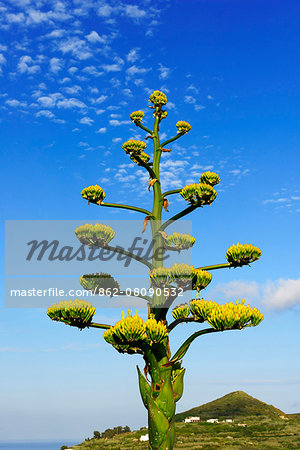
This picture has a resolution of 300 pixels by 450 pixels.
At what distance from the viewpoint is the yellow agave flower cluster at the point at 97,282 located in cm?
1371

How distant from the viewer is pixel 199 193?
13141 millimetres

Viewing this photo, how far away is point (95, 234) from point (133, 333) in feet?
12.9

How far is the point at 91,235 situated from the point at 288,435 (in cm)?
2278

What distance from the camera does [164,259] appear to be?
525 inches

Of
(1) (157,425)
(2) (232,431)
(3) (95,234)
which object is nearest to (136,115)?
(3) (95,234)

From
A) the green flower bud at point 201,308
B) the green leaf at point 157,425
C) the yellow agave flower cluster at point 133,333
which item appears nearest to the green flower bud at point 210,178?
the green flower bud at point 201,308

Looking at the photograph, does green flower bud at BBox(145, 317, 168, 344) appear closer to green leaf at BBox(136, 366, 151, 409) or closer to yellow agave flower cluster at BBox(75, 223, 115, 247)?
green leaf at BBox(136, 366, 151, 409)

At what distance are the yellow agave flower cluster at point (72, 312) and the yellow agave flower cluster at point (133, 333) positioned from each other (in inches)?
38.8

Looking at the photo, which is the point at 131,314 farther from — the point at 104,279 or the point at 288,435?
the point at 288,435

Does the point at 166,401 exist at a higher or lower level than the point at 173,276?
lower

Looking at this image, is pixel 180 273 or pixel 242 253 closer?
pixel 180 273

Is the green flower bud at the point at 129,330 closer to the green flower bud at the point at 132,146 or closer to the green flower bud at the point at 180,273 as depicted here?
the green flower bud at the point at 180,273

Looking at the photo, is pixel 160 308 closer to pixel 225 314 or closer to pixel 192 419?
pixel 225 314

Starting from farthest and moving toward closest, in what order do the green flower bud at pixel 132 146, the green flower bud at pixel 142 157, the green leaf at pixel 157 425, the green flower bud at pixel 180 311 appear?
the green flower bud at pixel 142 157
the green flower bud at pixel 132 146
the green flower bud at pixel 180 311
the green leaf at pixel 157 425
